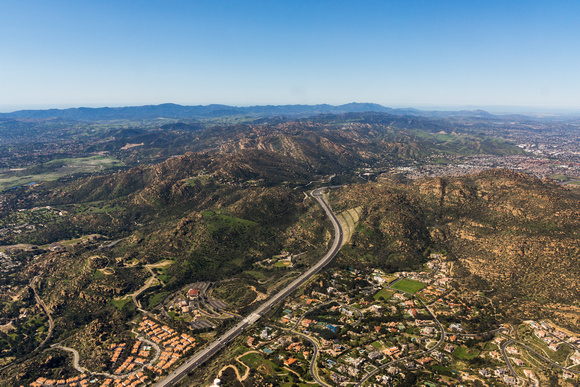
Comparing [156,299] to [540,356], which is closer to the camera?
[540,356]

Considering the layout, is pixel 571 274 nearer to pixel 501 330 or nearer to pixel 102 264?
pixel 501 330

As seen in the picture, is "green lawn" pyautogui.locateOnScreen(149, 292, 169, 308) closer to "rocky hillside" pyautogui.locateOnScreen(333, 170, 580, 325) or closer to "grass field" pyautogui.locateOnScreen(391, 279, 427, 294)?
"rocky hillside" pyautogui.locateOnScreen(333, 170, 580, 325)

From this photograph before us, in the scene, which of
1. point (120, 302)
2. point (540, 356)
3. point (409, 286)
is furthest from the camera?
point (120, 302)

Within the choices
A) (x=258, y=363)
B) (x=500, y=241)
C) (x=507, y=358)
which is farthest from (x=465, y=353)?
(x=500, y=241)

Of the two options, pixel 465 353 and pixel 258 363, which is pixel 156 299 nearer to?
pixel 258 363

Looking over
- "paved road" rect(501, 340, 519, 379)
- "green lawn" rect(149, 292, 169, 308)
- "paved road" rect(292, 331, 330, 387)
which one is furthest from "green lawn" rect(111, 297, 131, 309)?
"paved road" rect(501, 340, 519, 379)

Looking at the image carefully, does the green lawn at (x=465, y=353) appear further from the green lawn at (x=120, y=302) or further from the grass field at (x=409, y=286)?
the green lawn at (x=120, y=302)
